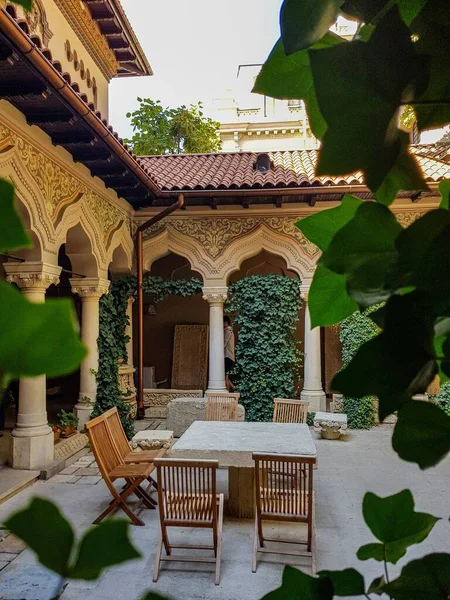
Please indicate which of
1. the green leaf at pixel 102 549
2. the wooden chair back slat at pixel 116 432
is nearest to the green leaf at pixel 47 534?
the green leaf at pixel 102 549

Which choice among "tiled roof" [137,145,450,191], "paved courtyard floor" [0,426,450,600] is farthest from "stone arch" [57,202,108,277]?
"paved courtyard floor" [0,426,450,600]

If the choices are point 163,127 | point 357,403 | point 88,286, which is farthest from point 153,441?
point 163,127

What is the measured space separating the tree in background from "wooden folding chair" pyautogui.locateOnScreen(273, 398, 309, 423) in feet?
42.5

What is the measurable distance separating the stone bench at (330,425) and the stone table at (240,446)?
8.96ft

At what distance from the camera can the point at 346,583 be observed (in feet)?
1.19

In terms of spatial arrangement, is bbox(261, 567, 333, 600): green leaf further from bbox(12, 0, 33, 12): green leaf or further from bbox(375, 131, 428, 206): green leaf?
bbox(12, 0, 33, 12): green leaf

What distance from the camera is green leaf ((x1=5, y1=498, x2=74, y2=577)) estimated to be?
24cm

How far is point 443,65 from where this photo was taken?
0.37 metres

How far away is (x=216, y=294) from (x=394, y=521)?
9.30m

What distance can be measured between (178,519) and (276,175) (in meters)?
7.06

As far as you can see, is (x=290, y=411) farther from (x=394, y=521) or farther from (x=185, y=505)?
(x=394, y=521)

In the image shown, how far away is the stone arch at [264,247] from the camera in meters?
9.60

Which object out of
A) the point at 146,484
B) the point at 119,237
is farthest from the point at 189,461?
the point at 119,237

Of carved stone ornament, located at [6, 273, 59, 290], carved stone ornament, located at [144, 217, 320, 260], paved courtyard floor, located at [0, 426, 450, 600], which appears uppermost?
carved stone ornament, located at [144, 217, 320, 260]
